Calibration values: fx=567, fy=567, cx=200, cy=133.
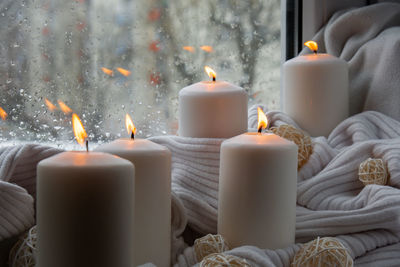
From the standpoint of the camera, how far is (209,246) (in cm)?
74

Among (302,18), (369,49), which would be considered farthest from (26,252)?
(302,18)

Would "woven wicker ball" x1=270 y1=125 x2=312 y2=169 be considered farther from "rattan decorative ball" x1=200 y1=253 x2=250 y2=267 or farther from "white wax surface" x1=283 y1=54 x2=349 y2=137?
"rattan decorative ball" x1=200 y1=253 x2=250 y2=267

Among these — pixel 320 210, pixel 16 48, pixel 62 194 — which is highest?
pixel 16 48

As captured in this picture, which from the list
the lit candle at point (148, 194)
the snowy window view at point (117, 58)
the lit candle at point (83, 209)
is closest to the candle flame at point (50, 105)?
the snowy window view at point (117, 58)

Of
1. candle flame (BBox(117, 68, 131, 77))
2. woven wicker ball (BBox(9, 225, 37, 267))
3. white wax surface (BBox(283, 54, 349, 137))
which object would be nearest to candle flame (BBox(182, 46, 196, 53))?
candle flame (BBox(117, 68, 131, 77))

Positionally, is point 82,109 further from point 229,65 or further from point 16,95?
point 229,65

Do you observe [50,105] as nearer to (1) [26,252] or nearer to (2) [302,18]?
(1) [26,252]

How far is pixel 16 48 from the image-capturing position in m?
1.06

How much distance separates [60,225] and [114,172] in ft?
0.25

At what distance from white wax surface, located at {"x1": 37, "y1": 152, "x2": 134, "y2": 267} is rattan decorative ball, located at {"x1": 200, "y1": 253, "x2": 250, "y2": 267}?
10 cm

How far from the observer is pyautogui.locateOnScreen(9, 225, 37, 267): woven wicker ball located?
27.5 inches

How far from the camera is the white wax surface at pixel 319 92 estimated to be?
Answer: 107 cm

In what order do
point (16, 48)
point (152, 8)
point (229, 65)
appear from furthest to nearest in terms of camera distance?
point (229, 65)
point (152, 8)
point (16, 48)

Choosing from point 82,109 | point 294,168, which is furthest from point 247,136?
point 82,109
